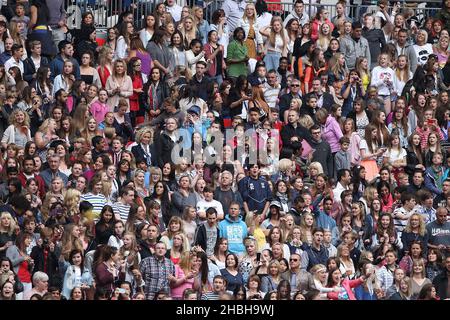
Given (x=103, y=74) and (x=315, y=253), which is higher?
(x=103, y=74)

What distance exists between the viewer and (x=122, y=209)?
91.6 ft

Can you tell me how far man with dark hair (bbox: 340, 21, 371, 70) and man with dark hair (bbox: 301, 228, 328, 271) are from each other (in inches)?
228

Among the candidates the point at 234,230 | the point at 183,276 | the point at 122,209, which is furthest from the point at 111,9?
the point at 183,276

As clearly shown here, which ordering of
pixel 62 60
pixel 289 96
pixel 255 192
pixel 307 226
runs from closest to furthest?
pixel 307 226, pixel 255 192, pixel 62 60, pixel 289 96

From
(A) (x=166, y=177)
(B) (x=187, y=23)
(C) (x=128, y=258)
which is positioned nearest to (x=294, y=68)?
(B) (x=187, y=23)

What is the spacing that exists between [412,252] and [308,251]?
1703 mm

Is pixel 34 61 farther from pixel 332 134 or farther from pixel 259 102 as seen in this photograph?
pixel 332 134

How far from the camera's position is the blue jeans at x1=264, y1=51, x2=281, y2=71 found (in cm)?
3294

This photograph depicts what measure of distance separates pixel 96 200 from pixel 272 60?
6.10m

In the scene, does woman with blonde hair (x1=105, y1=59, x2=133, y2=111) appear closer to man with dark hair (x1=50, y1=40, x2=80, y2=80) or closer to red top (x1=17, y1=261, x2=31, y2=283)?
man with dark hair (x1=50, y1=40, x2=80, y2=80)

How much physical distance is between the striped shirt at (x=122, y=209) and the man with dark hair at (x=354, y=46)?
6.81m

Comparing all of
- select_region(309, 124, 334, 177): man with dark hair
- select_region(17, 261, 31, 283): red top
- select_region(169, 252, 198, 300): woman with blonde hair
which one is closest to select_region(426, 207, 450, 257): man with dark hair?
select_region(309, 124, 334, 177): man with dark hair

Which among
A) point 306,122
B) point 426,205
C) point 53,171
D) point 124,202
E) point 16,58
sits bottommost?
point 124,202

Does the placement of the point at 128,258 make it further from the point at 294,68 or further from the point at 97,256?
the point at 294,68
